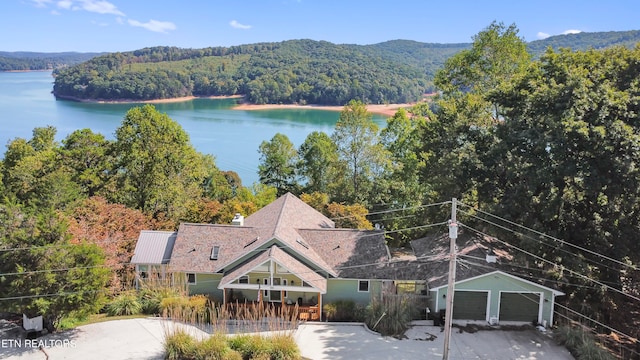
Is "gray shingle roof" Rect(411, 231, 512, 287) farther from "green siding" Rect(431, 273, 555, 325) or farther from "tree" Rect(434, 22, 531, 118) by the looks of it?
"tree" Rect(434, 22, 531, 118)

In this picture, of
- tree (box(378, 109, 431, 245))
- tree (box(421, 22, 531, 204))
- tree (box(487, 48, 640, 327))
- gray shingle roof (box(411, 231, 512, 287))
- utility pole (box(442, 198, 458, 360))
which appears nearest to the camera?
utility pole (box(442, 198, 458, 360))

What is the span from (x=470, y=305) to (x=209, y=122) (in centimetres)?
8249

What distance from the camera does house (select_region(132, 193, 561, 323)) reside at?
71.4 feet

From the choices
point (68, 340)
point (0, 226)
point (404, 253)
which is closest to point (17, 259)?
point (0, 226)

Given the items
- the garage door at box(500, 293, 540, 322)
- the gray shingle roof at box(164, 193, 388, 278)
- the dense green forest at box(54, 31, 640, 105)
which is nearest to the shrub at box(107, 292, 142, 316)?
the gray shingle roof at box(164, 193, 388, 278)

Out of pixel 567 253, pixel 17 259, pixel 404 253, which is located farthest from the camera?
pixel 404 253

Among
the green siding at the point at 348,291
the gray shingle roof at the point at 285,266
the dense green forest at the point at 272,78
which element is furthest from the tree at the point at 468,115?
the dense green forest at the point at 272,78

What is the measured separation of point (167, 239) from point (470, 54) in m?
22.6

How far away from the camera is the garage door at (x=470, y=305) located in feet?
71.7

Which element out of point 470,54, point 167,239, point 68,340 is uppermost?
point 470,54

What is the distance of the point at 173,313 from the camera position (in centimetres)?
2117

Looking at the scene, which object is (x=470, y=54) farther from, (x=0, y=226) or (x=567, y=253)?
(x=0, y=226)

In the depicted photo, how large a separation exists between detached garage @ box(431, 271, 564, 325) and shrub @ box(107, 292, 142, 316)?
1350 cm

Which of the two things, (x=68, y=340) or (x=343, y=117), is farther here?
(x=343, y=117)
